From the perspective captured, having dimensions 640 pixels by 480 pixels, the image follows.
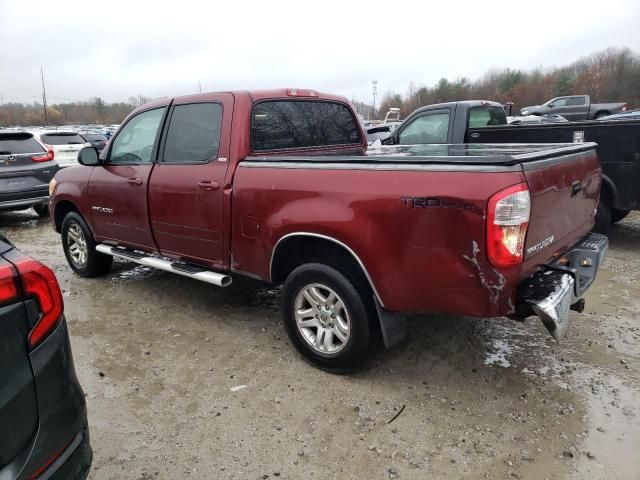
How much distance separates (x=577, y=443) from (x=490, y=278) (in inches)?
41.2

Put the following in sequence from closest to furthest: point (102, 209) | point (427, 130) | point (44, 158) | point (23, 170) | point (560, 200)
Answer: point (560, 200) → point (102, 209) → point (427, 130) → point (23, 170) → point (44, 158)

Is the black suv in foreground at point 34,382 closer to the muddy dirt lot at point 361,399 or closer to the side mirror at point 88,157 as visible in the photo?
the muddy dirt lot at point 361,399

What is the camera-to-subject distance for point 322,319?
3357 mm

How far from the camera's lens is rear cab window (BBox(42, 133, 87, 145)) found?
13.2 m

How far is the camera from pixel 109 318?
14.7 ft

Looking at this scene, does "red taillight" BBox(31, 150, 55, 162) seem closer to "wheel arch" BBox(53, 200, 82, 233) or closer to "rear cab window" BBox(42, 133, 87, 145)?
"wheel arch" BBox(53, 200, 82, 233)

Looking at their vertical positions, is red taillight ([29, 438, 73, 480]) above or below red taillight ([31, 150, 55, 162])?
below

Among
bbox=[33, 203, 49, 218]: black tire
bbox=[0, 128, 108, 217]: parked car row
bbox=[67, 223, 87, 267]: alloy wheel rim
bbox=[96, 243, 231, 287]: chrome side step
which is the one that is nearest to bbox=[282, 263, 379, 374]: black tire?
bbox=[96, 243, 231, 287]: chrome side step

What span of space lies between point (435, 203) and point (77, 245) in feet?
15.1

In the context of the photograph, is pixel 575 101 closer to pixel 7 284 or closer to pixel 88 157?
pixel 88 157

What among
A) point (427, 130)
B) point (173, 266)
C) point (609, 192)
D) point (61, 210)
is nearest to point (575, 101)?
point (427, 130)

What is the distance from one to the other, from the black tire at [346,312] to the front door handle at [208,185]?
912 mm

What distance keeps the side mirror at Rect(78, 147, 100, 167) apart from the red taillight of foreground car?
395 centimetres

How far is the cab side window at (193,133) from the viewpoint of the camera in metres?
3.86
